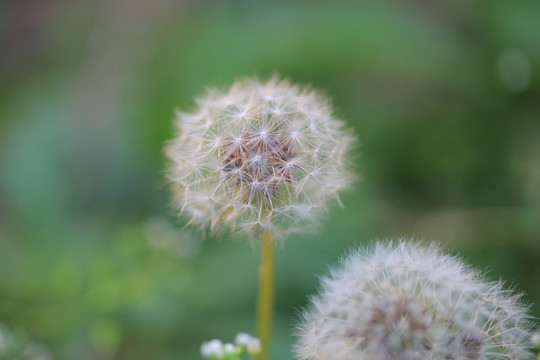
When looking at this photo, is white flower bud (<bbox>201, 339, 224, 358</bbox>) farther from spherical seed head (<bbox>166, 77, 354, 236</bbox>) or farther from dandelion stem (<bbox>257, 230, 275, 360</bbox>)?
spherical seed head (<bbox>166, 77, 354, 236</bbox>)

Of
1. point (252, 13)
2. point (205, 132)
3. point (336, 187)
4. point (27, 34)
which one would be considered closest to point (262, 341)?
point (336, 187)

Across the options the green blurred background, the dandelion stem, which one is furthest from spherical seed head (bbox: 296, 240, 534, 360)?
the green blurred background

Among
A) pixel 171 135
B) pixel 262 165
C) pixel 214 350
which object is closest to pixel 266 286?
pixel 214 350

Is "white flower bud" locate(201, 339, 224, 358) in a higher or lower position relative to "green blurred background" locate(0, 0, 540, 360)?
lower

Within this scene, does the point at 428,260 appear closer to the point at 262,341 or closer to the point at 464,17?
the point at 262,341

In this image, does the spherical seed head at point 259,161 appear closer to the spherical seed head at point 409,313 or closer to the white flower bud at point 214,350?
the spherical seed head at point 409,313

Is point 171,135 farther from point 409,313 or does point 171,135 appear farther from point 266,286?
point 409,313

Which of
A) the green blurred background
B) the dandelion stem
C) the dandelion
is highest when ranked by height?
the green blurred background
